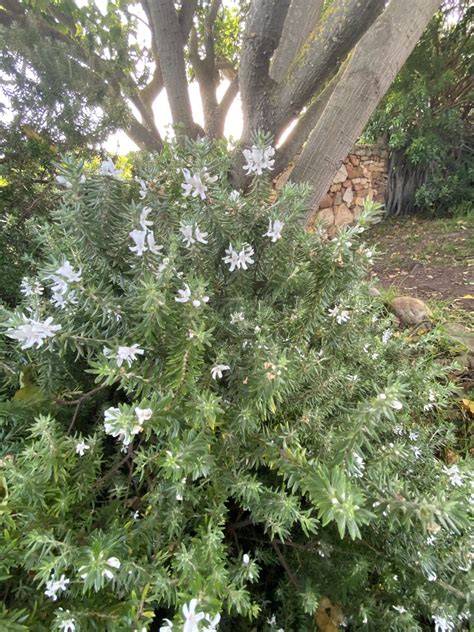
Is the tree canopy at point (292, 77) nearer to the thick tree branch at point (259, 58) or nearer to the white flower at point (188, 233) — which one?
the thick tree branch at point (259, 58)

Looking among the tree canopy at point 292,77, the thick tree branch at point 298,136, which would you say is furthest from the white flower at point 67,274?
the thick tree branch at point 298,136

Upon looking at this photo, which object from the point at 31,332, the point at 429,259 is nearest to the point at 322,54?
the point at 31,332

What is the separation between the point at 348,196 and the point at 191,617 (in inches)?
230

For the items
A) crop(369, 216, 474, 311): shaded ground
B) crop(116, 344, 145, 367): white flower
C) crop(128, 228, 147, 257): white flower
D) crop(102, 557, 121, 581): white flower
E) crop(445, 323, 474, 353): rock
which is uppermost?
crop(128, 228, 147, 257): white flower

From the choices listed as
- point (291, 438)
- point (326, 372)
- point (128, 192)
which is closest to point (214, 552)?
point (291, 438)

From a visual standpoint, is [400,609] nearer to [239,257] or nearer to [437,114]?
[239,257]

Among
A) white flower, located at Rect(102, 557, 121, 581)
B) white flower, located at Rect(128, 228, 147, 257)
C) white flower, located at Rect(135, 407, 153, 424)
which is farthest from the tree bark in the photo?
white flower, located at Rect(102, 557, 121, 581)

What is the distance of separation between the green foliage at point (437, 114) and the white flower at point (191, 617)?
249 inches

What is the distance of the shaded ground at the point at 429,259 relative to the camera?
332 centimetres

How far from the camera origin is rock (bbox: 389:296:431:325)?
252 cm

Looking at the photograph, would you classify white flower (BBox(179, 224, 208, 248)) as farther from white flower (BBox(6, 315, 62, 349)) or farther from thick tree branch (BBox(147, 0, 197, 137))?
thick tree branch (BBox(147, 0, 197, 137))

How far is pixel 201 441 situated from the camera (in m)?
0.71

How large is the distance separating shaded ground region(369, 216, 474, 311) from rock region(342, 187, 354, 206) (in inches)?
23.5

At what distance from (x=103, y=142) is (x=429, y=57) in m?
5.65
